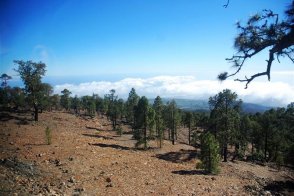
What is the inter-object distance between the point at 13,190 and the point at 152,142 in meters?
41.6

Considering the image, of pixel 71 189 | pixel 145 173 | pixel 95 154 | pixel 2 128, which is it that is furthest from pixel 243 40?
pixel 2 128

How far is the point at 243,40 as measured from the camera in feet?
27.5

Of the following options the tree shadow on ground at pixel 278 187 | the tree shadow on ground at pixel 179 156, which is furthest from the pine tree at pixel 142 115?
the tree shadow on ground at pixel 278 187

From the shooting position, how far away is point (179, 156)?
44.5 meters

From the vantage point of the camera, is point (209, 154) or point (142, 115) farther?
point (142, 115)

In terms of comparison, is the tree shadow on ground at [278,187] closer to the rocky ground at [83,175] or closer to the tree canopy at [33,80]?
the rocky ground at [83,175]

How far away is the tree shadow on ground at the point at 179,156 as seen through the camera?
41128mm

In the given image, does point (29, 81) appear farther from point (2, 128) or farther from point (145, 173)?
point (145, 173)

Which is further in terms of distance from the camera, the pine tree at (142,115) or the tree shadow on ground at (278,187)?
the pine tree at (142,115)

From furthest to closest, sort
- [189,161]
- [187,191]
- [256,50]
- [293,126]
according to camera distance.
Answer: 1. [293,126]
2. [189,161]
3. [187,191]
4. [256,50]

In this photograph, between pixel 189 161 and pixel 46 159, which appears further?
pixel 189 161

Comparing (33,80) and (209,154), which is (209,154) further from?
(33,80)

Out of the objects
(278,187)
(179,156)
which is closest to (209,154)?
(278,187)

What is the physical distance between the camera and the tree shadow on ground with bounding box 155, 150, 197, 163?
41128 millimetres
